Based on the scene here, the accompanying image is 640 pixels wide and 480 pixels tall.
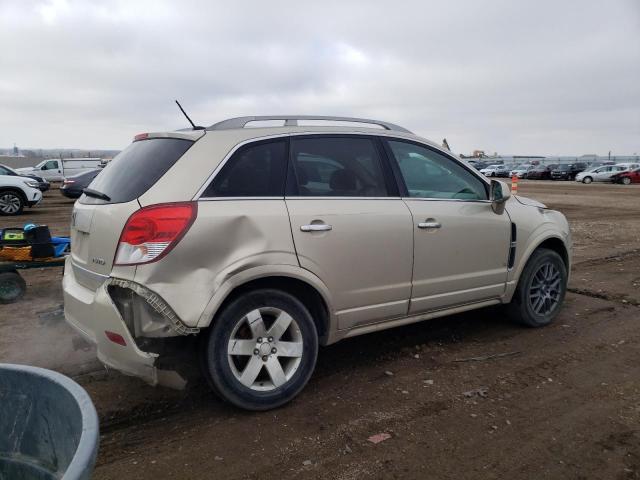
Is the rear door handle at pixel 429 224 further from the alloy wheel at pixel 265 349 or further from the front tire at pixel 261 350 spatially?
the alloy wheel at pixel 265 349

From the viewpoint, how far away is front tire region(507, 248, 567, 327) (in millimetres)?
4801

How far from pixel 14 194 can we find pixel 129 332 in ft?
50.5

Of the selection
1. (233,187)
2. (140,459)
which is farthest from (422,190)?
(140,459)

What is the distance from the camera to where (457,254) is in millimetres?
4195

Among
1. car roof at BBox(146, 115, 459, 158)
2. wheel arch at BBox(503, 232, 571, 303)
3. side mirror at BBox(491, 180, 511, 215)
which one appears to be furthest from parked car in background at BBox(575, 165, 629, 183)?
car roof at BBox(146, 115, 459, 158)

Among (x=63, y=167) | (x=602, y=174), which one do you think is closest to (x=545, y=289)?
(x=63, y=167)

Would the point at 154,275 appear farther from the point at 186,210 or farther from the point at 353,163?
the point at 353,163

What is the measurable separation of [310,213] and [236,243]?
0.56 m

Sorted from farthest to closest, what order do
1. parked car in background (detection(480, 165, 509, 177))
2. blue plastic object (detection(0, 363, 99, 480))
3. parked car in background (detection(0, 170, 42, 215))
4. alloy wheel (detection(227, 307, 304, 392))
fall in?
parked car in background (detection(480, 165, 509, 177)), parked car in background (detection(0, 170, 42, 215)), alloy wheel (detection(227, 307, 304, 392)), blue plastic object (detection(0, 363, 99, 480))

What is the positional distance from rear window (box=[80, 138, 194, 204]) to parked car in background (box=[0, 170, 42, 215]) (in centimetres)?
1434

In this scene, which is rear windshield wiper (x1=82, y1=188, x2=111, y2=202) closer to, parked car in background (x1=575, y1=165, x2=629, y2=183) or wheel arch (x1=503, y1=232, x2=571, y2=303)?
wheel arch (x1=503, y1=232, x2=571, y2=303)

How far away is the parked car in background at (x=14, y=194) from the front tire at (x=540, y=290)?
51.2ft

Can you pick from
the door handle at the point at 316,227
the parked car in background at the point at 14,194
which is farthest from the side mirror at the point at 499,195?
the parked car in background at the point at 14,194

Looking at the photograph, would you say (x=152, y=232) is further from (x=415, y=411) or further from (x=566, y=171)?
(x=566, y=171)
